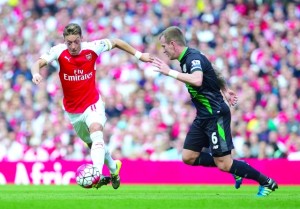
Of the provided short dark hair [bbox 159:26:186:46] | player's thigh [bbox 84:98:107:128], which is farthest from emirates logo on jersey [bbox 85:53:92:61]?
short dark hair [bbox 159:26:186:46]

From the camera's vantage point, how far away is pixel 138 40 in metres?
21.5

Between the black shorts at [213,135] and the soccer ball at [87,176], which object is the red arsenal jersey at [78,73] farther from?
the black shorts at [213,135]

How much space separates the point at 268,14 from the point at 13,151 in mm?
6757

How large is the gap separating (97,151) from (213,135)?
1.56 meters

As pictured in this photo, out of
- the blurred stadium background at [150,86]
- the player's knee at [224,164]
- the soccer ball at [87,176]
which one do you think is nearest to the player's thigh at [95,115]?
the soccer ball at [87,176]

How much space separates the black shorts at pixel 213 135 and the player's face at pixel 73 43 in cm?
191

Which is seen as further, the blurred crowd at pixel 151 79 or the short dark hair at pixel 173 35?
the blurred crowd at pixel 151 79

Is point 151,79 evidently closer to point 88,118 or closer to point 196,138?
point 88,118

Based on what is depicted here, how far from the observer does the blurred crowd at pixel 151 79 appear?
1886cm

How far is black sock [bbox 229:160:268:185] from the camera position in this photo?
11797 mm

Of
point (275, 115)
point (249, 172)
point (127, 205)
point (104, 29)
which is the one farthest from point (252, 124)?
point (127, 205)

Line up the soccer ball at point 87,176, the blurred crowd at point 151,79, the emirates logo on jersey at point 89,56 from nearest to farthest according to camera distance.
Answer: the soccer ball at point 87,176 → the emirates logo on jersey at point 89,56 → the blurred crowd at point 151,79

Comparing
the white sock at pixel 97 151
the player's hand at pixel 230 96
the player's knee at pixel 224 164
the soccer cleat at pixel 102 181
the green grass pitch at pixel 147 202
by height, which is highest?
the player's hand at pixel 230 96

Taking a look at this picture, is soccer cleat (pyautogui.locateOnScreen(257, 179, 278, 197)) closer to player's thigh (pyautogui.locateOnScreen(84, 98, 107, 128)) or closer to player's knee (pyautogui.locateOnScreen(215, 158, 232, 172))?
player's knee (pyautogui.locateOnScreen(215, 158, 232, 172))
